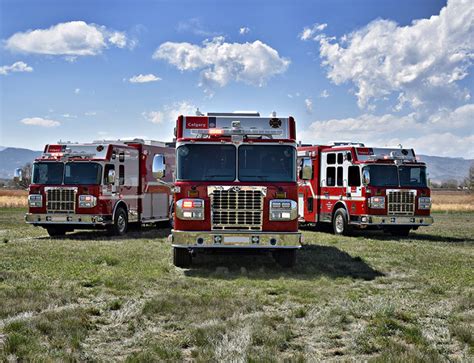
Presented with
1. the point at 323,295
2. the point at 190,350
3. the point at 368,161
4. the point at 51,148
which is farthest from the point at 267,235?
the point at 51,148

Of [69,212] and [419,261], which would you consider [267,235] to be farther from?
[69,212]

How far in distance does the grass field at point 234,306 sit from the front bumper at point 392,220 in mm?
4010

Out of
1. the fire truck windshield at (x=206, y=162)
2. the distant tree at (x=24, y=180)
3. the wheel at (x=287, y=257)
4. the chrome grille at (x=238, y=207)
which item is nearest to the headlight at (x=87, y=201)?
the distant tree at (x=24, y=180)

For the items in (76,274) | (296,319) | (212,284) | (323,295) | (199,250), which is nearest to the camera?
(296,319)

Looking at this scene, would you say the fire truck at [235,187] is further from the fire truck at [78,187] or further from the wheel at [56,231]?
the wheel at [56,231]

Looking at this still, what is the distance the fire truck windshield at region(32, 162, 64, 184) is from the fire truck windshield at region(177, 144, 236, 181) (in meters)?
7.87

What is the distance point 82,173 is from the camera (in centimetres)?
1847

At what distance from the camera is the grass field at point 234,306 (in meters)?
6.30

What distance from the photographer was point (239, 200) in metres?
11.5

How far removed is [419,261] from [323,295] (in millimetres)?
5040

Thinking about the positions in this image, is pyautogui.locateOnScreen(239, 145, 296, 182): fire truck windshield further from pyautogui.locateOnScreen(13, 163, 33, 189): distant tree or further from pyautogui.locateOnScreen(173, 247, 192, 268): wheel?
pyautogui.locateOnScreen(13, 163, 33, 189): distant tree

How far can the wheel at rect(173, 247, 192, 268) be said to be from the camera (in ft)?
39.6

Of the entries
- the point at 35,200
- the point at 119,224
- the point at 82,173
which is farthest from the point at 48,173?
the point at 119,224

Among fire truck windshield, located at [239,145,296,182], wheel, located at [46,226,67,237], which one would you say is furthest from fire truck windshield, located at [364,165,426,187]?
wheel, located at [46,226,67,237]
